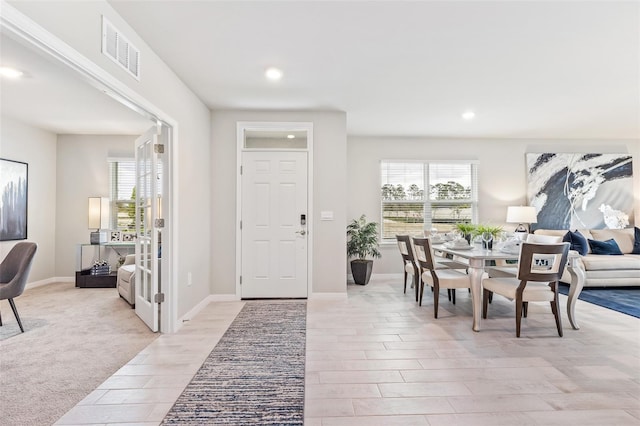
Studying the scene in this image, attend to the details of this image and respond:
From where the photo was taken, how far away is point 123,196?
6.05m

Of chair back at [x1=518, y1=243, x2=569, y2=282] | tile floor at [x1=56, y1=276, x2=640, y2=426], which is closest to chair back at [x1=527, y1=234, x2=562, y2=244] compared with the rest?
chair back at [x1=518, y1=243, x2=569, y2=282]

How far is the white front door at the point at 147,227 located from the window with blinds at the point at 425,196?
13.0ft

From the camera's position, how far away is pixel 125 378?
2400 millimetres

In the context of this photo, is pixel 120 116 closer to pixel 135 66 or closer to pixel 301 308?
pixel 135 66

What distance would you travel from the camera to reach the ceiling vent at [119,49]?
225 centimetres

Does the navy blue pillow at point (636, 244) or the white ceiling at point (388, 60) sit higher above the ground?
the white ceiling at point (388, 60)

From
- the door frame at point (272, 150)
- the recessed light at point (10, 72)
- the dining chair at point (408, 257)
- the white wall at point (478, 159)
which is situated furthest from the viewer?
the white wall at point (478, 159)

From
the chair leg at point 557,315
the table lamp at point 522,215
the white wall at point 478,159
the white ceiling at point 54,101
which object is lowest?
the chair leg at point 557,315

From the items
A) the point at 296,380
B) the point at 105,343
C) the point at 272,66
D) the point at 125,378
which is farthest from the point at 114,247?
the point at 296,380

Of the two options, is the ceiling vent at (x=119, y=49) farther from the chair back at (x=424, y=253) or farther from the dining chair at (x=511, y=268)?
the dining chair at (x=511, y=268)

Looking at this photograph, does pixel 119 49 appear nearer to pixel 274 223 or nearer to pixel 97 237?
pixel 274 223

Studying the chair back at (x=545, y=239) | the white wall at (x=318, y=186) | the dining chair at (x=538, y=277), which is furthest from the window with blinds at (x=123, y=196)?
the chair back at (x=545, y=239)

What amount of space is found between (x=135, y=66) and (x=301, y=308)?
3.01 metres

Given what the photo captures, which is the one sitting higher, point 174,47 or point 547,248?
point 174,47
